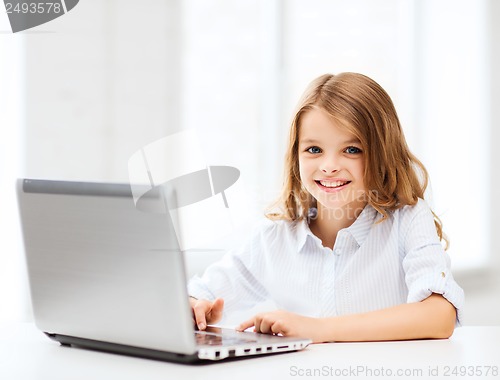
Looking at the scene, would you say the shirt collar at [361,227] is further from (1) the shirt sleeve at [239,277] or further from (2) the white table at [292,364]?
(2) the white table at [292,364]

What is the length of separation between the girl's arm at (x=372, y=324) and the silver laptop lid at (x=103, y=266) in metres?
0.26

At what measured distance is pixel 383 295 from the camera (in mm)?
1616

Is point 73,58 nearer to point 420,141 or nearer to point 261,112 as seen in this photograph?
point 261,112

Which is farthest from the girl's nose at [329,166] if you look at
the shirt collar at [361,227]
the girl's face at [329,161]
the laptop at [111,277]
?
the laptop at [111,277]

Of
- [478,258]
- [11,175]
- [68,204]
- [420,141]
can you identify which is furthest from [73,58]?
[478,258]

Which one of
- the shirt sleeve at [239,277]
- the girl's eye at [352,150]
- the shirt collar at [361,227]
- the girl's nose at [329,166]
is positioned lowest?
the shirt sleeve at [239,277]

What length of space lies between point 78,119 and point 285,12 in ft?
4.12

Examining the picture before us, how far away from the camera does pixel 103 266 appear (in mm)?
1015

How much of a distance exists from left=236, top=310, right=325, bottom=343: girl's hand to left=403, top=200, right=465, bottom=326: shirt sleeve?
25 centimetres

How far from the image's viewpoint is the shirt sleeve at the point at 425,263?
136 cm

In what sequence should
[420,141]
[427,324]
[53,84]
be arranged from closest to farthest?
1. [427,324]
2. [53,84]
3. [420,141]

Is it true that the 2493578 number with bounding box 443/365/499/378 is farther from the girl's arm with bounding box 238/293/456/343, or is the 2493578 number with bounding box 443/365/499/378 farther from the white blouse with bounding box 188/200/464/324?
the white blouse with bounding box 188/200/464/324

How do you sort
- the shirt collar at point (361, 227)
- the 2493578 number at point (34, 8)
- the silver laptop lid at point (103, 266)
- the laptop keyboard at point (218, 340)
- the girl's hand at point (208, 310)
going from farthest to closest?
the 2493578 number at point (34, 8), the shirt collar at point (361, 227), the girl's hand at point (208, 310), the laptop keyboard at point (218, 340), the silver laptop lid at point (103, 266)

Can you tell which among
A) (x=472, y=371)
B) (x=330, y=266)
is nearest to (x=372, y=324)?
(x=472, y=371)
